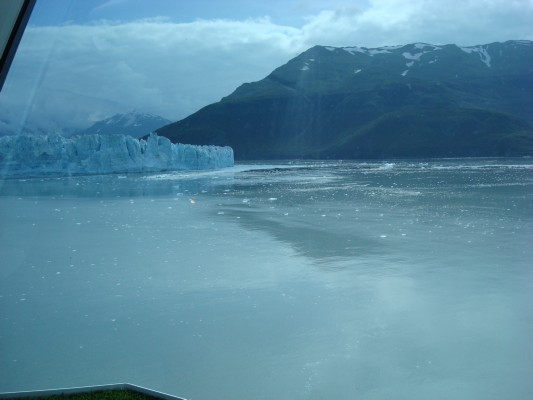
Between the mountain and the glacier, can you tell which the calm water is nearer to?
the glacier

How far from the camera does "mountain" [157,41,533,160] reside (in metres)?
27.1

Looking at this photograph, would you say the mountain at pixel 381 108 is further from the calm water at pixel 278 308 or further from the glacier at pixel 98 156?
the calm water at pixel 278 308

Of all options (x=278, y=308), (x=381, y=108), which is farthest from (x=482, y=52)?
(x=278, y=308)

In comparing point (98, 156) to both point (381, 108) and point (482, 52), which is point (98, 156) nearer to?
point (482, 52)

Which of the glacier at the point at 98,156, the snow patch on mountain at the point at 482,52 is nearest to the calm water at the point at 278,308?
the glacier at the point at 98,156

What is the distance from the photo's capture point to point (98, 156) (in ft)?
51.9

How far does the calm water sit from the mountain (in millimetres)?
16381

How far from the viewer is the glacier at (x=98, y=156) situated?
1439 cm

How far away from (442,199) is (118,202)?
4760mm

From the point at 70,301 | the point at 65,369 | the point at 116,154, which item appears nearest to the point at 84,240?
the point at 70,301

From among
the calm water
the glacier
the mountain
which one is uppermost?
the mountain

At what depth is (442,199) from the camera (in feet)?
23.6

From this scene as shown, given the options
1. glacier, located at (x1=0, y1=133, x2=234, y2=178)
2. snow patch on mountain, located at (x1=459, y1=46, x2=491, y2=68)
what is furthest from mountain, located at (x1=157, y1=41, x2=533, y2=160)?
glacier, located at (x1=0, y1=133, x2=234, y2=178)

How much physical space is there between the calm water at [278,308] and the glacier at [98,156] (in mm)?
9915
